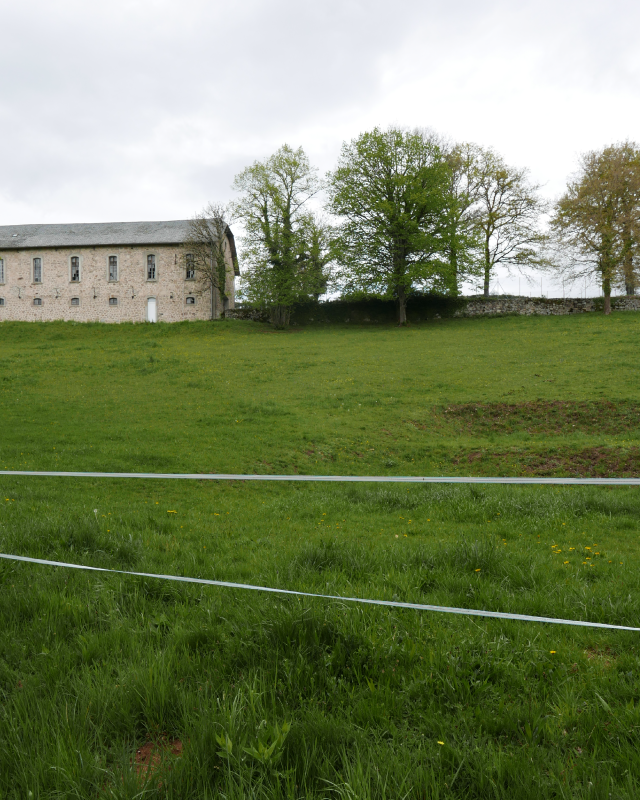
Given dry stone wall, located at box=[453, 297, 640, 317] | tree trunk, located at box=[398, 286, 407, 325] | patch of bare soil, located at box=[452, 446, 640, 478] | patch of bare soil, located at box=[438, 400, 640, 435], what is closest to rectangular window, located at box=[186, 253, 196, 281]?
tree trunk, located at box=[398, 286, 407, 325]

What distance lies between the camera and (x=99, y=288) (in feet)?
181

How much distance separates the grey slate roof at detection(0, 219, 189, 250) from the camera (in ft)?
180

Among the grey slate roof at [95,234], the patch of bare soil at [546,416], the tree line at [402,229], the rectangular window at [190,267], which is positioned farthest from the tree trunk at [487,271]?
the patch of bare soil at [546,416]

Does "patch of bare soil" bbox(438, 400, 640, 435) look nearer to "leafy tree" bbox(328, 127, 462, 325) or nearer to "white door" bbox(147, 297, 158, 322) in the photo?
"leafy tree" bbox(328, 127, 462, 325)

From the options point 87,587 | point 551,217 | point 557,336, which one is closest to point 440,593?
point 87,587

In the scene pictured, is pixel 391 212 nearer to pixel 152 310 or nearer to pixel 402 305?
pixel 402 305

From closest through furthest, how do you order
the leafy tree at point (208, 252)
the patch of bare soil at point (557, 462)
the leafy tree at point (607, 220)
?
the patch of bare soil at point (557, 462)
the leafy tree at point (607, 220)
the leafy tree at point (208, 252)

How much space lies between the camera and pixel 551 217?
44031 millimetres

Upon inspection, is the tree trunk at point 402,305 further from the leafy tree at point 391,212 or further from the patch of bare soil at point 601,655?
the patch of bare soil at point 601,655

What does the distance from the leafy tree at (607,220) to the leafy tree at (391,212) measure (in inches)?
386

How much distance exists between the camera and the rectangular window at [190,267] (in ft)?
174

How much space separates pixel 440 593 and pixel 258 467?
8.81 m

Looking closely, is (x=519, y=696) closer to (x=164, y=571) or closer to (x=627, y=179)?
(x=164, y=571)

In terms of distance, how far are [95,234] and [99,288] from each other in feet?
21.0
